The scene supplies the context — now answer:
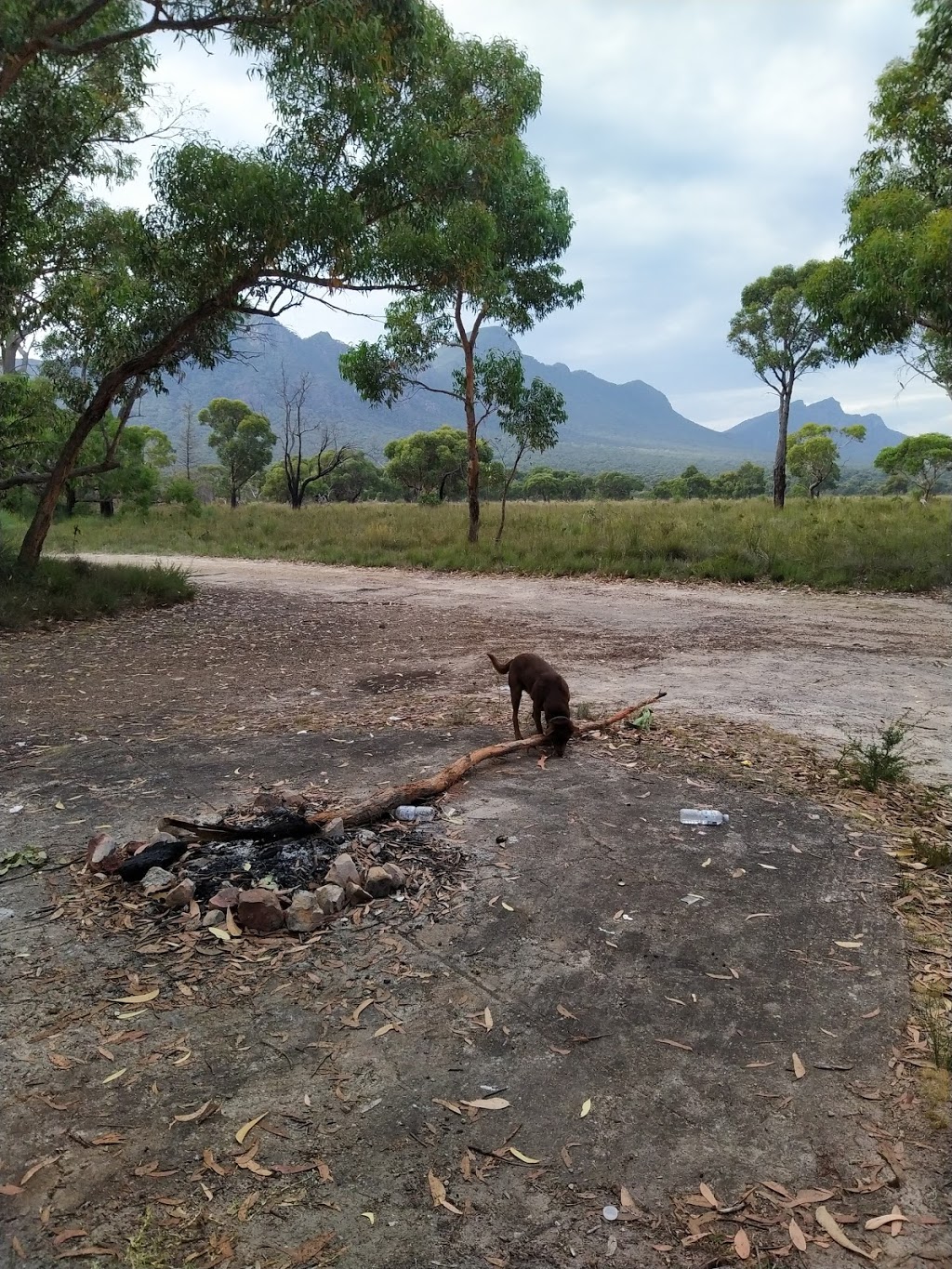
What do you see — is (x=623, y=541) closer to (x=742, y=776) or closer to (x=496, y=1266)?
(x=742, y=776)

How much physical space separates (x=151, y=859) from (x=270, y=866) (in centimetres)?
52

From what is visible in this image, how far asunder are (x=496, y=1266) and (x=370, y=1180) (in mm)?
396

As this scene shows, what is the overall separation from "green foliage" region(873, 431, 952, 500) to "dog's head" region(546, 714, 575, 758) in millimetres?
33151

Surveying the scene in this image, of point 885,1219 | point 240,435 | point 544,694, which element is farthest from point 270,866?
point 240,435

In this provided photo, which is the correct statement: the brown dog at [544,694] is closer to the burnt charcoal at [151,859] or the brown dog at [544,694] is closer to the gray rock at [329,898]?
the gray rock at [329,898]

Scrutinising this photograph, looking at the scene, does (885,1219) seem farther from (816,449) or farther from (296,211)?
(816,449)

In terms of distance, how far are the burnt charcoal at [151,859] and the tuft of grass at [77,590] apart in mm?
7943

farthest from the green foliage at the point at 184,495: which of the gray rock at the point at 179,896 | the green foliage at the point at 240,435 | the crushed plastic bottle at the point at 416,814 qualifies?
the gray rock at the point at 179,896

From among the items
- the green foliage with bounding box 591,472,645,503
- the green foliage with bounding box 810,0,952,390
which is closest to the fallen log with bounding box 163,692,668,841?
the green foliage with bounding box 810,0,952,390

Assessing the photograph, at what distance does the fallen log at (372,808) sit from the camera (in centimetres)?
388

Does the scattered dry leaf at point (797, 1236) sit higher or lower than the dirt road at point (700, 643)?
lower

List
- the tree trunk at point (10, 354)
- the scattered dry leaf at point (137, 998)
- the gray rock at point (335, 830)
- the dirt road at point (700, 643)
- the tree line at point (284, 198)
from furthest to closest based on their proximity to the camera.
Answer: the tree trunk at point (10, 354) → the tree line at point (284, 198) → the dirt road at point (700, 643) → the gray rock at point (335, 830) → the scattered dry leaf at point (137, 998)

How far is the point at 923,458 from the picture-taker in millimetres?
35156

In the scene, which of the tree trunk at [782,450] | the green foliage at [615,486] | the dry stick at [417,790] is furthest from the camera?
the green foliage at [615,486]
